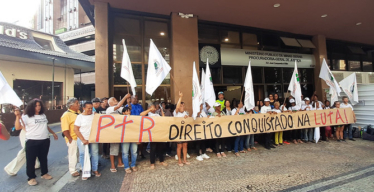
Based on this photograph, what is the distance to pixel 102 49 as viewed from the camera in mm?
6793

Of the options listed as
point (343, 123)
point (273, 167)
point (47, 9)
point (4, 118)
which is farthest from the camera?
point (47, 9)

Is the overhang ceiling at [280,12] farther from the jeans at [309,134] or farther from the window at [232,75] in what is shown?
the jeans at [309,134]

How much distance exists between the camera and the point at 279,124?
5848 mm

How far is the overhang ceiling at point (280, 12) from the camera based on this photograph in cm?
699

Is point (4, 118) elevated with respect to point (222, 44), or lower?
A: lower

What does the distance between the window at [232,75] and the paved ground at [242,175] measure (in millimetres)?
4468

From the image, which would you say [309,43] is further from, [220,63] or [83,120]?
[83,120]

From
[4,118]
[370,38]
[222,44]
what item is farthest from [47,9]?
[370,38]

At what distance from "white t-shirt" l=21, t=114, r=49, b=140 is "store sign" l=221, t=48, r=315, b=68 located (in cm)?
735

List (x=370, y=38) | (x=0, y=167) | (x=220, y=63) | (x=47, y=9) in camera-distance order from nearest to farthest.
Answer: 1. (x=0, y=167)
2. (x=220, y=63)
3. (x=370, y=38)
4. (x=47, y=9)

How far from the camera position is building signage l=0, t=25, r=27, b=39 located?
13.8 m

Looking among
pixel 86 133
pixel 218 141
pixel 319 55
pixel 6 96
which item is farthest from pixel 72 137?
pixel 319 55

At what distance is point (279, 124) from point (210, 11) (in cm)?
529

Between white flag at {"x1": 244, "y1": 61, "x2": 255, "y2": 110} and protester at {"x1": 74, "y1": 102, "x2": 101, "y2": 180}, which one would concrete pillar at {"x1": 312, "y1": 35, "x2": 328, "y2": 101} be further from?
protester at {"x1": 74, "y1": 102, "x2": 101, "y2": 180}
